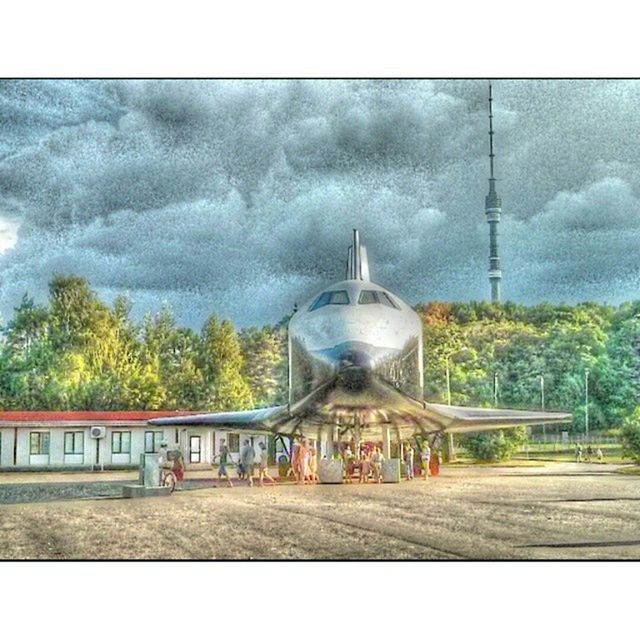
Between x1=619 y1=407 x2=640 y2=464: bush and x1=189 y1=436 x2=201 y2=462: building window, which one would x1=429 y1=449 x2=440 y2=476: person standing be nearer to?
x1=619 y1=407 x2=640 y2=464: bush

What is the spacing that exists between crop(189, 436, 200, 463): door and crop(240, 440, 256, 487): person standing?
1039 mm

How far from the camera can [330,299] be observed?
1600 centimetres

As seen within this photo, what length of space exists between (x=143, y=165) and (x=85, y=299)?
253cm

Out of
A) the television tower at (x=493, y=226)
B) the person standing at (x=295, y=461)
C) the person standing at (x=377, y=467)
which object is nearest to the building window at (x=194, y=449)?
the person standing at (x=295, y=461)

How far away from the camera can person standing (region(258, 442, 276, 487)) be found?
17.7 m

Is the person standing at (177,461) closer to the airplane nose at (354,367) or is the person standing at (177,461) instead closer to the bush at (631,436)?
the airplane nose at (354,367)

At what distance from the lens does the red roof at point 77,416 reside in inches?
650

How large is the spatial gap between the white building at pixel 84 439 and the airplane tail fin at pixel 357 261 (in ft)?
12.2

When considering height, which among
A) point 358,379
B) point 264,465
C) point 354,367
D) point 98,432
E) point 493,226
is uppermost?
point 493,226

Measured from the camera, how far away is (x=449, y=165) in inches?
613

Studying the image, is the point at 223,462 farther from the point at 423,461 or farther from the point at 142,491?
the point at 423,461

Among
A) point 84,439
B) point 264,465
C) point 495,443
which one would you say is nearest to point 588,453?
point 495,443

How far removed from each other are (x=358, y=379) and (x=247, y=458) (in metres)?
4.13

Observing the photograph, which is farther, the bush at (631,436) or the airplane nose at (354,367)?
the bush at (631,436)
